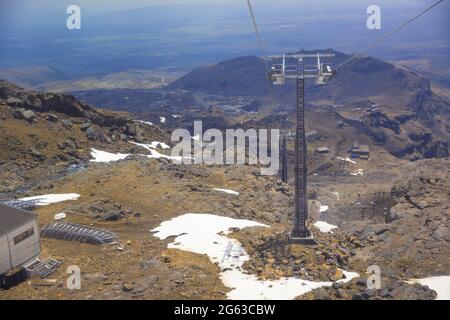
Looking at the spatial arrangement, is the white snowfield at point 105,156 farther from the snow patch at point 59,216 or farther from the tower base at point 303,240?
the tower base at point 303,240

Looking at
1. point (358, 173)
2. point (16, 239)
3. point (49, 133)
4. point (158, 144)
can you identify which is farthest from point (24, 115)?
point (358, 173)

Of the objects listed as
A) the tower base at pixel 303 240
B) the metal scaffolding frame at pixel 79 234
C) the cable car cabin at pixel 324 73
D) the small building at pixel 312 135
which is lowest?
the small building at pixel 312 135

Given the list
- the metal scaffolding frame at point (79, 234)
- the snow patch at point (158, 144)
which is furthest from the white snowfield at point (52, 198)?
the snow patch at point (158, 144)

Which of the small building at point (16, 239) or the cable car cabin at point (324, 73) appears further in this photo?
the cable car cabin at point (324, 73)

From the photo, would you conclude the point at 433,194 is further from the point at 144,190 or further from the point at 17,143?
the point at 17,143

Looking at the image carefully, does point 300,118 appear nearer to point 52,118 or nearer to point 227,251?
point 227,251

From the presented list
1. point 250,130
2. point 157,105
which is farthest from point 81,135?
point 157,105
